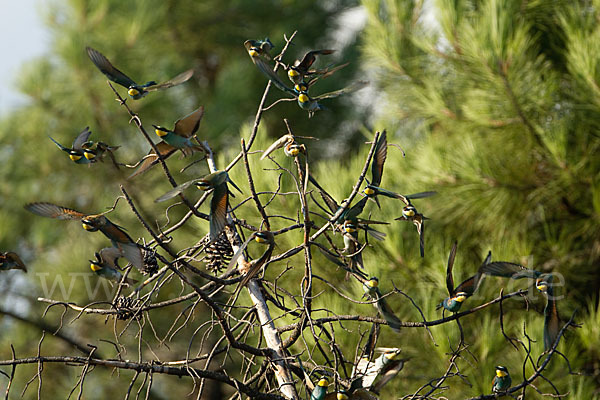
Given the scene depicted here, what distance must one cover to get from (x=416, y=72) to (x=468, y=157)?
0.42m

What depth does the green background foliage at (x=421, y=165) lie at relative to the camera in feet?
4.35

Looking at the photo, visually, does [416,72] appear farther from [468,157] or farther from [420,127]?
[468,157]

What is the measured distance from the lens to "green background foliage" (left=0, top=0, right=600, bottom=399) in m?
1.33

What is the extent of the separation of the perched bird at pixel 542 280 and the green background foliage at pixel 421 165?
38 cm

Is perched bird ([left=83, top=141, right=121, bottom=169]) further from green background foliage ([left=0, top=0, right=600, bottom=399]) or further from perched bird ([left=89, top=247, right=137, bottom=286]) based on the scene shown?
green background foliage ([left=0, top=0, right=600, bottom=399])

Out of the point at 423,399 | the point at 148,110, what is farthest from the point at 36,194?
the point at 423,399

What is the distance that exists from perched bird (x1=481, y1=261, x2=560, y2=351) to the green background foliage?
38 cm

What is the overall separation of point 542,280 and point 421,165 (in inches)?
42.4

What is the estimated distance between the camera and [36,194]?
2.52m

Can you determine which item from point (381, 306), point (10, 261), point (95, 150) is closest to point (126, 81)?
point (95, 150)

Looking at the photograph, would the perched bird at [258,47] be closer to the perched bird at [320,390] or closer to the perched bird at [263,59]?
the perched bird at [263,59]

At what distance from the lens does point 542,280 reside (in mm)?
513

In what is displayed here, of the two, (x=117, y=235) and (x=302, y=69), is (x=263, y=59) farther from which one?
(x=117, y=235)

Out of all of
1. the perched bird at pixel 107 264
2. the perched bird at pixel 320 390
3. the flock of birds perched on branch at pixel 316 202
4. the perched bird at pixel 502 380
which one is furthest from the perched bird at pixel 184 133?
the perched bird at pixel 502 380
